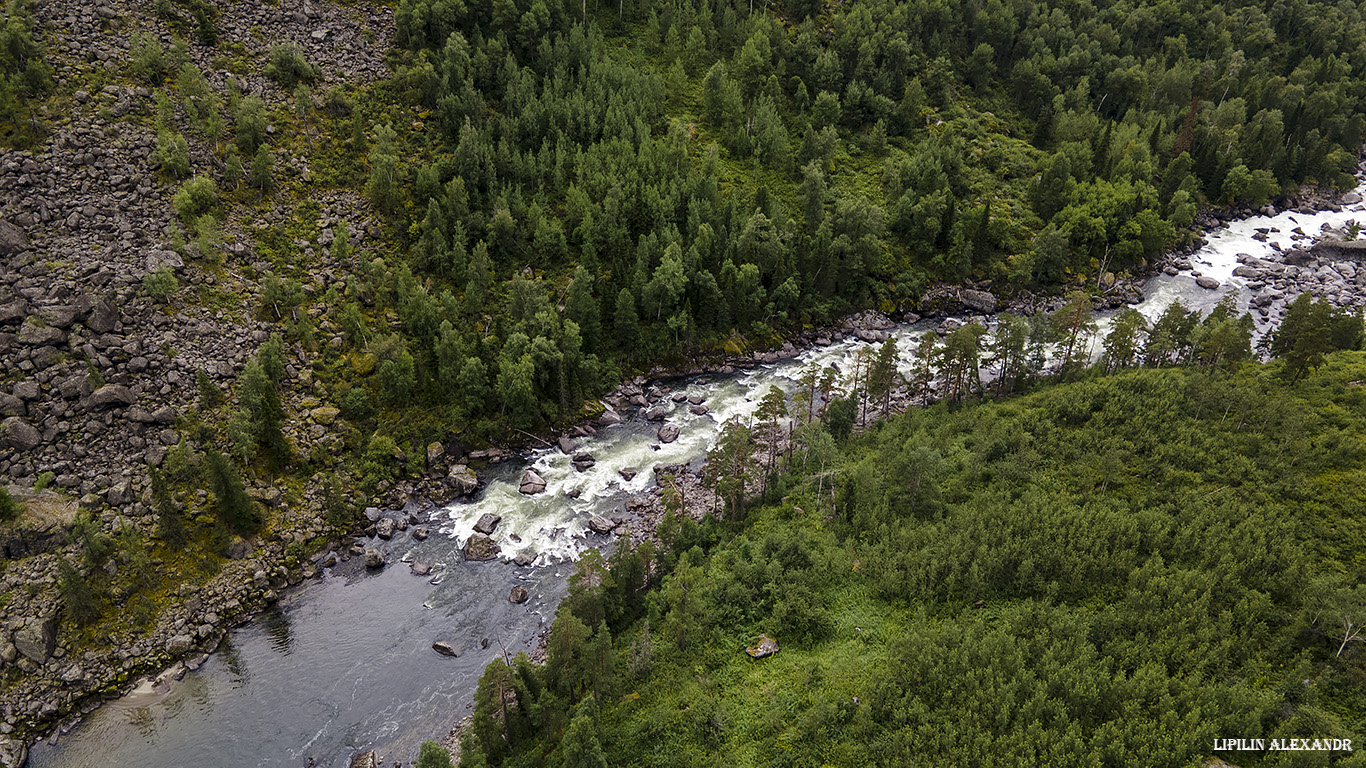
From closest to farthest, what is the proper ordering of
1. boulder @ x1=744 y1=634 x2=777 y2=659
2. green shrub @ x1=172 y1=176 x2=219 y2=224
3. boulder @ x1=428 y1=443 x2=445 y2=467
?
boulder @ x1=744 y1=634 x2=777 y2=659, boulder @ x1=428 y1=443 x2=445 y2=467, green shrub @ x1=172 y1=176 x2=219 y2=224

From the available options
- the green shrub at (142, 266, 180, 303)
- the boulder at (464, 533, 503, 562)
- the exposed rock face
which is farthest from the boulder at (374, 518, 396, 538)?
the exposed rock face

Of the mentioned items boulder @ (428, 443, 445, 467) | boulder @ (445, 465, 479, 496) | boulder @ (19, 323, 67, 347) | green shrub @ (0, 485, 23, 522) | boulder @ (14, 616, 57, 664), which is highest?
boulder @ (19, 323, 67, 347)

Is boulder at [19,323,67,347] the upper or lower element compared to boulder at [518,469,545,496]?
upper

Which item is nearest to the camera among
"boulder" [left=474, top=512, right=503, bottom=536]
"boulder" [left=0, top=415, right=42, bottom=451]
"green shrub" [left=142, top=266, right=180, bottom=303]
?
"boulder" [left=0, top=415, right=42, bottom=451]

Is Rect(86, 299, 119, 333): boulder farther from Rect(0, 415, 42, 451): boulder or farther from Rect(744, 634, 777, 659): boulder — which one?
Rect(744, 634, 777, 659): boulder

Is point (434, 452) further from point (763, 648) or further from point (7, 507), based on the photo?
point (763, 648)

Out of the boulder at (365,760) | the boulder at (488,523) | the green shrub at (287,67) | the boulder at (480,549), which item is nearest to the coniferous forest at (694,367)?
the green shrub at (287,67)

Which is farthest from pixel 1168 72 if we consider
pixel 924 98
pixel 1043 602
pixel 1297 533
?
pixel 1043 602
